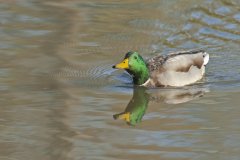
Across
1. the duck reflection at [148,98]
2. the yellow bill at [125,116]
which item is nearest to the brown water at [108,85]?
the duck reflection at [148,98]

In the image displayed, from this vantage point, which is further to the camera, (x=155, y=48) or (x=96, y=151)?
(x=155, y=48)

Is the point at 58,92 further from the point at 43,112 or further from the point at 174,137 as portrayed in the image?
the point at 174,137

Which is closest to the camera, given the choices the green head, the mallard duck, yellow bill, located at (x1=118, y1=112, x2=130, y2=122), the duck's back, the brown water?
the brown water

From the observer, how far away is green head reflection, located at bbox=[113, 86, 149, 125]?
1064 cm

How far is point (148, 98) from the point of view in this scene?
11.9m

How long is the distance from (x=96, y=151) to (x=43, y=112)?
1.75m

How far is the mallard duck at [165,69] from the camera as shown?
12.3 metres

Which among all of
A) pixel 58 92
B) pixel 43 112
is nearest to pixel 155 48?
pixel 58 92

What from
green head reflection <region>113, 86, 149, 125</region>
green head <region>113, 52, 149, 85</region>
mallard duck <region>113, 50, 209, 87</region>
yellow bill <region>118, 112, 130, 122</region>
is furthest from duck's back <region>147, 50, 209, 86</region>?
yellow bill <region>118, 112, 130, 122</region>

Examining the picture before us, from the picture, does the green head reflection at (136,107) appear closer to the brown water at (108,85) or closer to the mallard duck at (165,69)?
the brown water at (108,85)

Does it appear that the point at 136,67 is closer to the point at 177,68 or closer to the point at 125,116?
the point at 177,68

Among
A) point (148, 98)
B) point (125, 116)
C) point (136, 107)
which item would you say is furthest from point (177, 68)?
point (125, 116)

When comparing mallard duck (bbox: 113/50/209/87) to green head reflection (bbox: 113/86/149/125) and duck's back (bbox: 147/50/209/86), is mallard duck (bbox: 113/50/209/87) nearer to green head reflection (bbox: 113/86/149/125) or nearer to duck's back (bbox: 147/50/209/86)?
duck's back (bbox: 147/50/209/86)

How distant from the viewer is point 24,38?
14.5m
